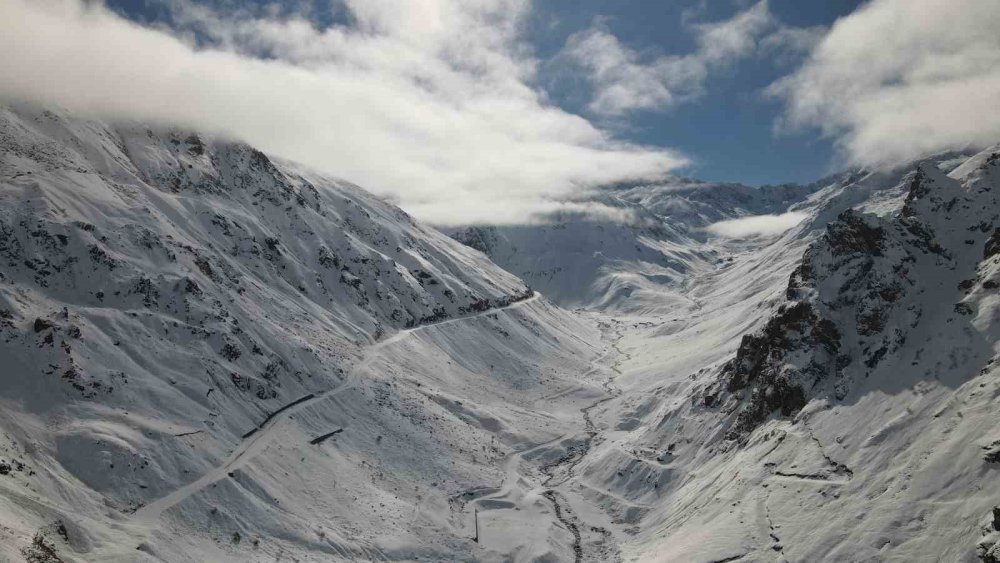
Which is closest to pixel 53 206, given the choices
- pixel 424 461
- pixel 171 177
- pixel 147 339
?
pixel 147 339

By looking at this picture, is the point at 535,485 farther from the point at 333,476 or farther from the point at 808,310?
the point at 808,310

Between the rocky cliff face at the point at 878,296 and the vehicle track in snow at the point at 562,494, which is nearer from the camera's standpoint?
the rocky cliff face at the point at 878,296

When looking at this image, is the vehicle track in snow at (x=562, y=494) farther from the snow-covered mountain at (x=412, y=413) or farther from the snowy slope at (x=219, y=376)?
the snowy slope at (x=219, y=376)

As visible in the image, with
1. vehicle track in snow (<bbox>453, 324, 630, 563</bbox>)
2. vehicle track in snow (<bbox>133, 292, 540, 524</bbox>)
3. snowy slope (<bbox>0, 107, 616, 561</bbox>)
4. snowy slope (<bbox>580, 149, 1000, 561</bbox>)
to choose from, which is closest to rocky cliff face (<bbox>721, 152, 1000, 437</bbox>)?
snowy slope (<bbox>580, 149, 1000, 561</bbox>)

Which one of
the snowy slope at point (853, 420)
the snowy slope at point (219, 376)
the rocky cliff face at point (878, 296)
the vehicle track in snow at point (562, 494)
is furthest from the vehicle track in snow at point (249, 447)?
the rocky cliff face at point (878, 296)

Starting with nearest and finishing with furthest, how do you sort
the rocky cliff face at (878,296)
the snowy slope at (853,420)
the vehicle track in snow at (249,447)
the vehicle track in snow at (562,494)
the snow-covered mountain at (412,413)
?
the snowy slope at (853,420) < the snow-covered mountain at (412,413) < the vehicle track in snow at (249,447) < the rocky cliff face at (878,296) < the vehicle track in snow at (562,494)

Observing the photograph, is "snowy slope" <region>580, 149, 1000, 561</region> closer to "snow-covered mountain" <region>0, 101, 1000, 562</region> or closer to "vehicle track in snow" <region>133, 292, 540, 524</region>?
"snow-covered mountain" <region>0, 101, 1000, 562</region>

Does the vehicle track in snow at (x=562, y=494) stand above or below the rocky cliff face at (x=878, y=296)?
below

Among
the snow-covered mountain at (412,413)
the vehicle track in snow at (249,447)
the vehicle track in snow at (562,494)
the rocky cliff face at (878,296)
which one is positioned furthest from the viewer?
the vehicle track in snow at (562,494)
